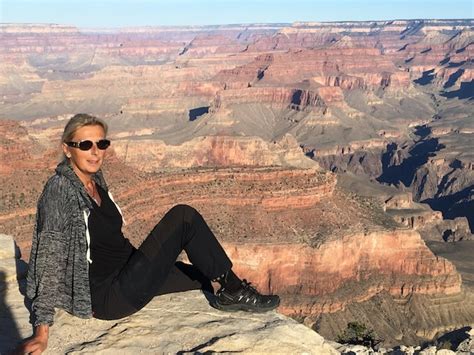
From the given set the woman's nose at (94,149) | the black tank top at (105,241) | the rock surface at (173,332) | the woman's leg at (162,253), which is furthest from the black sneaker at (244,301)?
the woman's nose at (94,149)

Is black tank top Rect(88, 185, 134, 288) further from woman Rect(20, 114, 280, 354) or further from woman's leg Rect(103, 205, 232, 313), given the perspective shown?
woman's leg Rect(103, 205, 232, 313)

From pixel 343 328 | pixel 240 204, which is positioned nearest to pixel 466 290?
pixel 343 328

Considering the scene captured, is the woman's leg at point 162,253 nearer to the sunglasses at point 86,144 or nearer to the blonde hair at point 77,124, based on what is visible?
the sunglasses at point 86,144

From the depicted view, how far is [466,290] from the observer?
175ft

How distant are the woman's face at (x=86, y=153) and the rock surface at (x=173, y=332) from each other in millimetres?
2428

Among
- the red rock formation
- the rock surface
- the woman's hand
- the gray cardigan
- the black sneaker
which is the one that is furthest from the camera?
the red rock formation

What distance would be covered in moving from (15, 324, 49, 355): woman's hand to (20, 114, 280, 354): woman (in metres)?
0.01

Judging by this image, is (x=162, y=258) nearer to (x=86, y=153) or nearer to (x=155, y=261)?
(x=155, y=261)

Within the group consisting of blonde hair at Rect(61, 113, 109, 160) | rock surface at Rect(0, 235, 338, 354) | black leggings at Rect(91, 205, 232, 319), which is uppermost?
blonde hair at Rect(61, 113, 109, 160)

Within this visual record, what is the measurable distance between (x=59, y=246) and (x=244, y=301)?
10.4 feet

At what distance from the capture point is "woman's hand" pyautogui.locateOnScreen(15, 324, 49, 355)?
8080 mm

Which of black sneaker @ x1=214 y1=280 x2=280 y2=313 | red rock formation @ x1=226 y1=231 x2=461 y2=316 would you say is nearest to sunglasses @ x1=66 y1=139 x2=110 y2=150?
black sneaker @ x1=214 y1=280 x2=280 y2=313

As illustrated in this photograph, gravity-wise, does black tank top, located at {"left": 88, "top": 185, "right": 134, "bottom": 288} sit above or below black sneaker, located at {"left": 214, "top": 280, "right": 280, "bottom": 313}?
above

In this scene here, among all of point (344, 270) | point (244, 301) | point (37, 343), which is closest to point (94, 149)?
point (37, 343)
